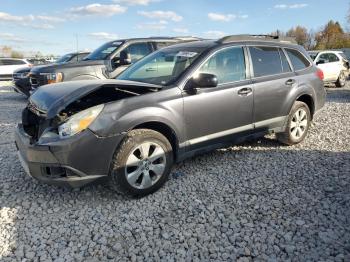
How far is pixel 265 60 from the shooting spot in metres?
5.18

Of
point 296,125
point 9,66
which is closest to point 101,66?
point 296,125

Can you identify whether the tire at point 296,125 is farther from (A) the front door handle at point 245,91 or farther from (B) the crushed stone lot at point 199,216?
(A) the front door handle at point 245,91

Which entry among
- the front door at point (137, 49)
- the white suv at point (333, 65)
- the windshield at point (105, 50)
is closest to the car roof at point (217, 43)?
the front door at point (137, 49)

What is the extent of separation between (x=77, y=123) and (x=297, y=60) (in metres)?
3.99

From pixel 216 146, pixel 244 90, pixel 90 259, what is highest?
pixel 244 90

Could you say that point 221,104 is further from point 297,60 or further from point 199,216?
point 297,60

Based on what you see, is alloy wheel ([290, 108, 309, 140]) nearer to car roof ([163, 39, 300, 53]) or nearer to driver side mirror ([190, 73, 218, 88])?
car roof ([163, 39, 300, 53])

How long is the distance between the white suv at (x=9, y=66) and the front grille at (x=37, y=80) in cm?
1209

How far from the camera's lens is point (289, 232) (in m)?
3.17

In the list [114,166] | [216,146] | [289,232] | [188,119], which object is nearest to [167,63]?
[188,119]

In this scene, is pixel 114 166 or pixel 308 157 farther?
pixel 308 157

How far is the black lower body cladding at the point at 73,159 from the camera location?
3387 millimetres

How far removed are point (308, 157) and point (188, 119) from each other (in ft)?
7.11

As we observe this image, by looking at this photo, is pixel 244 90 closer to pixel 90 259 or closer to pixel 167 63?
pixel 167 63
